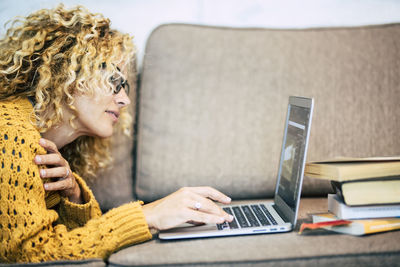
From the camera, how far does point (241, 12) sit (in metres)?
1.60

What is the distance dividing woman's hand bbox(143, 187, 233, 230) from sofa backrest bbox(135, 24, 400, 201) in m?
0.37

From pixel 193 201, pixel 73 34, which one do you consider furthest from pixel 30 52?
pixel 193 201

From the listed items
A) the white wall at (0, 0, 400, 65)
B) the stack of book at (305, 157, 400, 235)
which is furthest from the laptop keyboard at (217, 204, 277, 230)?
the white wall at (0, 0, 400, 65)

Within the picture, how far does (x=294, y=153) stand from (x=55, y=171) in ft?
2.11

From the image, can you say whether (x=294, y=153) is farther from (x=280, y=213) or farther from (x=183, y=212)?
(x=183, y=212)

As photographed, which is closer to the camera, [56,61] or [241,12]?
[56,61]

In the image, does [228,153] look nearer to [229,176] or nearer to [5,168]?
[229,176]

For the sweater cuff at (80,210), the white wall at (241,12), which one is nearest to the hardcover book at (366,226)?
the sweater cuff at (80,210)

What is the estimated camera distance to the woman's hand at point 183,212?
887 millimetres

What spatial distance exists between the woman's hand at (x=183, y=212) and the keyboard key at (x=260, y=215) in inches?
3.6

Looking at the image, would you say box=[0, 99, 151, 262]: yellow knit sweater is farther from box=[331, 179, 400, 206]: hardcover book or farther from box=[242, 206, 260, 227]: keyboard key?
box=[331, 179, 400, 206]: hardcover book

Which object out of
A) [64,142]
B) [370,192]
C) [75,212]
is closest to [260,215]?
[370,192]

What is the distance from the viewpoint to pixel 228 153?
1310 millimetres

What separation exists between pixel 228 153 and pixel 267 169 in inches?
6.0
